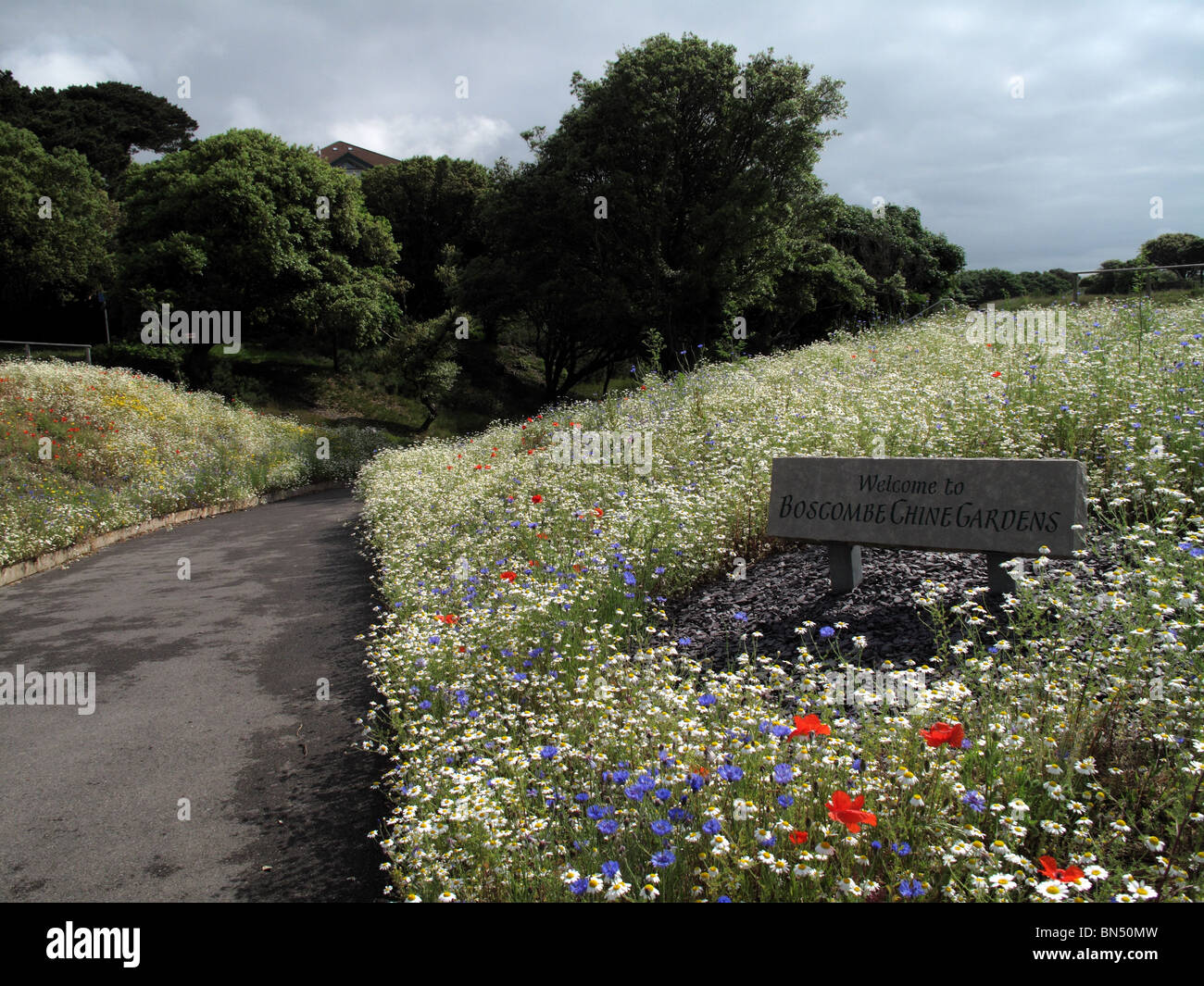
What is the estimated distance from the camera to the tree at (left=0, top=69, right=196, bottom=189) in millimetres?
43438

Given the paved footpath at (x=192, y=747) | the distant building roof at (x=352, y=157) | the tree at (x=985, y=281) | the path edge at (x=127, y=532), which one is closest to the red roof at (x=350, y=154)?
the distant building roof at (x=352, y=157)

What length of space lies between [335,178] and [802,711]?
117 ft

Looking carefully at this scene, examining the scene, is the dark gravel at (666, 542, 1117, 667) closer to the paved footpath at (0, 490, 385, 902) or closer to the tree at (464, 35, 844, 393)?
the paved footpath at (0, 490, 385, 902)

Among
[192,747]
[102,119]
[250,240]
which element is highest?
[102,119]

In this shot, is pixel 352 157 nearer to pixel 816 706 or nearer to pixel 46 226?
pixel 46 226

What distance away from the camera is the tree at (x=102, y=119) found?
4344 centimetres

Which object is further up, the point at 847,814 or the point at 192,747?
the point at 847,814

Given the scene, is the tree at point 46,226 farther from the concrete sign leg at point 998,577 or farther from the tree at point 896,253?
the concrete sign leg at point 998,577

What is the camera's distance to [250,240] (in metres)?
29.0

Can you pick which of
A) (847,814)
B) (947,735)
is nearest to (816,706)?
(947,735)

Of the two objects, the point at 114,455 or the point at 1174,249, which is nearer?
the point at 114,455

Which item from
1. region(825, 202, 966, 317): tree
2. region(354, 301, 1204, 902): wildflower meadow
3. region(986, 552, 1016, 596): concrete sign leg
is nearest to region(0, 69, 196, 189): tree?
region(825, 202, 966, 317): tree

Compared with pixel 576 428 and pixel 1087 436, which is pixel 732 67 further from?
pixel 1087 436

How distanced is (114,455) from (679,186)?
17.9 m
